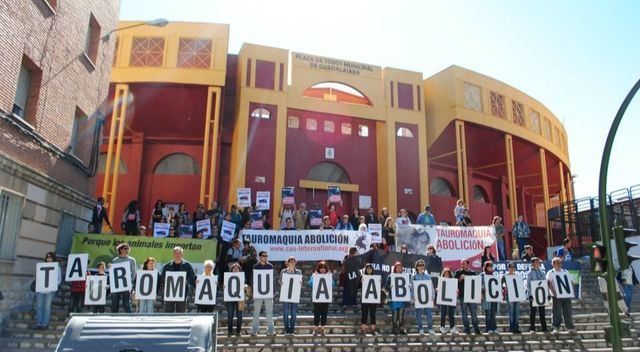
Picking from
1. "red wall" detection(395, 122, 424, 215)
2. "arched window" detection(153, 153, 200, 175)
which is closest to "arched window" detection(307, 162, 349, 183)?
"red wall" detection(395, 122, 424, 215)

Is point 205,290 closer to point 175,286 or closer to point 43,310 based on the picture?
point 175,286

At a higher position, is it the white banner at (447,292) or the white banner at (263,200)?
the white banner at (263,200)

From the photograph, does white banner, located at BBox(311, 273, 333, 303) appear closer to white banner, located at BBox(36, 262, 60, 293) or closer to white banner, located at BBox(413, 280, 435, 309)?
white banner, located at BBox(413, 280, 435, 309)

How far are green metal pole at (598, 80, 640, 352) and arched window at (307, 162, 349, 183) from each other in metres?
17.3

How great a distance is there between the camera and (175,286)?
1052cm

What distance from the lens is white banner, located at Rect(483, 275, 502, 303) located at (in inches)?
446

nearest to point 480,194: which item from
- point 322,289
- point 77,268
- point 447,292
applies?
point 447,292

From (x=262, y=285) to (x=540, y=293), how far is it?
613 cm

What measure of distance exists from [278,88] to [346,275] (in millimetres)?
13631

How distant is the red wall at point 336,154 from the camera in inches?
987

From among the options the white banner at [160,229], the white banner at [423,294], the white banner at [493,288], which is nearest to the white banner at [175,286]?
the white banner at [423,294]

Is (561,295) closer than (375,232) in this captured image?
Yes

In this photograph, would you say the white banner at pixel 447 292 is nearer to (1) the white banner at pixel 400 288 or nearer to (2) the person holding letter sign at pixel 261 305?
(1) the white banner at pixel 400 288

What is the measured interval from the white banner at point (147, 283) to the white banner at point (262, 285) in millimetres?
2053
